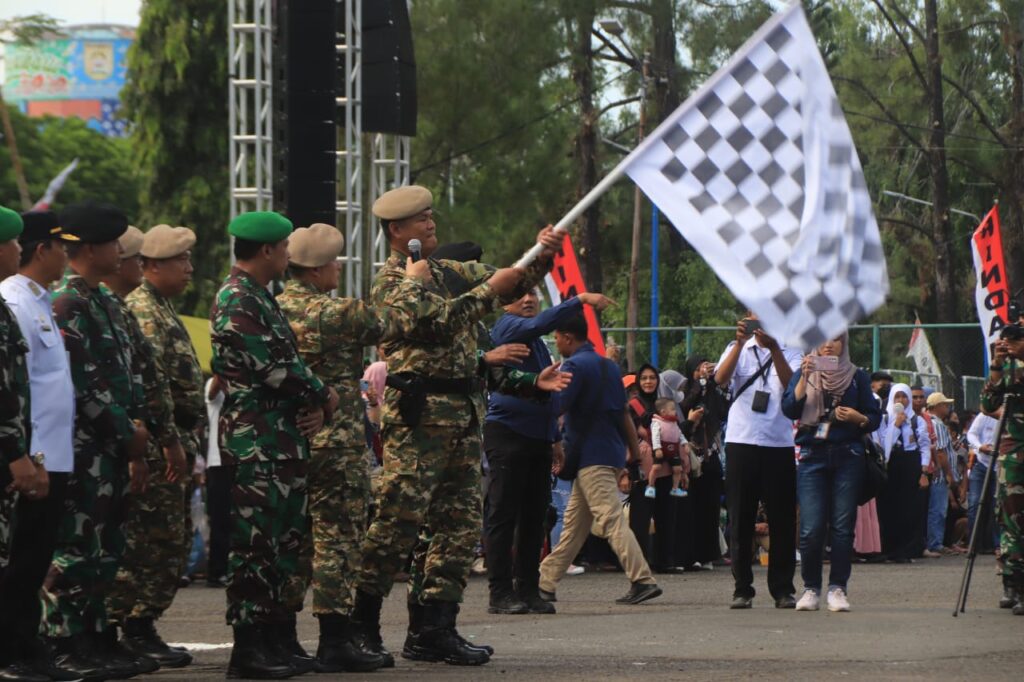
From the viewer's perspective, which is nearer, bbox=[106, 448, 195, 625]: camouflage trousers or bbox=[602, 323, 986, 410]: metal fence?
bbox=[106, 448, 195, 625]: camouflage trousers

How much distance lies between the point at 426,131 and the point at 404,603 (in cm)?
1997

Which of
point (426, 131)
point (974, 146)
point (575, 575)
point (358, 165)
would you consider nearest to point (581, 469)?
point (575, 575)

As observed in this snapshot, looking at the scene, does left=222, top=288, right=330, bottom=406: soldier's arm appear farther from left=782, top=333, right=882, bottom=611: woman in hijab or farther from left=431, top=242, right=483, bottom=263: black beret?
left=782, top=333, right=882, bottom=611: woman in hijab

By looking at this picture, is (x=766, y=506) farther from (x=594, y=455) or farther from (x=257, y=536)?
(x=257, y=536)

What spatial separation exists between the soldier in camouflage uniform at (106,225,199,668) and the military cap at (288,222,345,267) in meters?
0.81

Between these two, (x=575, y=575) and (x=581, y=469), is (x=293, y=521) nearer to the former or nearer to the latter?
(x=581, y=469)

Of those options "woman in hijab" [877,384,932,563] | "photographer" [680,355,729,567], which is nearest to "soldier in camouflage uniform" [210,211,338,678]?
"photographer" [680,355,729,567]

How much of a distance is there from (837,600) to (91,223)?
6.00m

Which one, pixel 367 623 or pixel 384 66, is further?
Answer: pixel 384 66

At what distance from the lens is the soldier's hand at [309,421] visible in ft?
27.1

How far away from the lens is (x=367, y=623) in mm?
8961

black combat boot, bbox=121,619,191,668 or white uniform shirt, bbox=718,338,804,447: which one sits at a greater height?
white uniform shirt, bbox=718,338,804,447

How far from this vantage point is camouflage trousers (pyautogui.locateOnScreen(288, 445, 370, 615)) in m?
8.58

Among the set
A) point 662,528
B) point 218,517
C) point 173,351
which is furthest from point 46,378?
point 662,528
